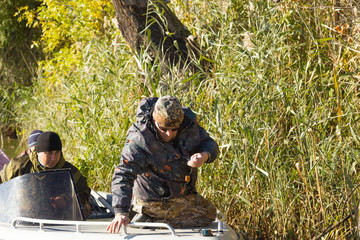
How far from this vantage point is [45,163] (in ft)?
14.5

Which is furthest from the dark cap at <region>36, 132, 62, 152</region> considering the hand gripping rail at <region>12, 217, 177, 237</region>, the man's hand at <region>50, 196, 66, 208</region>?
the hand gripping rail at <region>12, 217, 177, 237</region>

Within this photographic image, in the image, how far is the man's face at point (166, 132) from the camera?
3.83 metres

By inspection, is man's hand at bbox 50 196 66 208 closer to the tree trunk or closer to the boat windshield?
the boat windshield

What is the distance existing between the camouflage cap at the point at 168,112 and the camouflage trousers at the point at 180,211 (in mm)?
580

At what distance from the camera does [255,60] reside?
17.9 ft

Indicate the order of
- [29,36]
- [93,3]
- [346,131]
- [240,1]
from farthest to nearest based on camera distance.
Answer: [29,36], [93,3], [240,1], [346,131]

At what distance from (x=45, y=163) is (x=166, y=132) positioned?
1.12 meters

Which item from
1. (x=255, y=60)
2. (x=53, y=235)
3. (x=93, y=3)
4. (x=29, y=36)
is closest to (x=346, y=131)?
(x=255, y=60)

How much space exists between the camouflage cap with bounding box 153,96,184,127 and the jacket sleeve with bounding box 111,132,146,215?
222 mm

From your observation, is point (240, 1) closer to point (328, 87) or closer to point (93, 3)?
point (328, 87)

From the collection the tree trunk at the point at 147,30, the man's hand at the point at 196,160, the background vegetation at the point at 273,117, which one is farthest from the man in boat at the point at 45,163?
the tree trunk at the point at 147,30

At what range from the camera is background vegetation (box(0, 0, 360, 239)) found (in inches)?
188

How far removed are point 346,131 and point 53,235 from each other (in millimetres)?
2779

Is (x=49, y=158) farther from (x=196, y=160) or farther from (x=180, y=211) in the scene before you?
(x=196, y=160)
